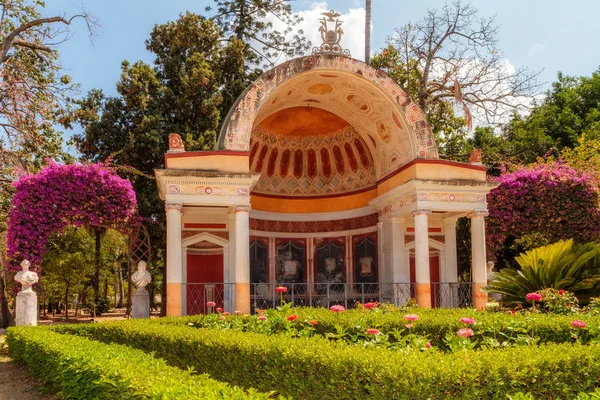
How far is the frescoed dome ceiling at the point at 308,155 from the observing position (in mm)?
21906

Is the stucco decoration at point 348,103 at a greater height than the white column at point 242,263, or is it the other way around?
the stucco decoration at point 348,103

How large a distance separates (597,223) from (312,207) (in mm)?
9984

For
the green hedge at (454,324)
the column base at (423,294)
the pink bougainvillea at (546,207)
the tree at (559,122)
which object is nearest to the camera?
the green hedge at (454,324)

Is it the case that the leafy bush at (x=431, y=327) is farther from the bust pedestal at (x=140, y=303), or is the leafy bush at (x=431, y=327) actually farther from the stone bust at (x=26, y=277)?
the stone bust at (x=26, y=277)

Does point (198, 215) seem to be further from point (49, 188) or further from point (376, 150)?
point (376, 150)

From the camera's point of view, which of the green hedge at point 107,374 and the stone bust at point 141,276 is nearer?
the green hedge at point 107,374

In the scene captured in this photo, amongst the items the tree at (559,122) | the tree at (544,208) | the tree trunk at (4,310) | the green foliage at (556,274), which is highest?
the tree at (559,122)

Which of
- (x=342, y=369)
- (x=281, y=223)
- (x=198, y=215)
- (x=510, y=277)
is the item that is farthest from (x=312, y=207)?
(x=342, y=369)

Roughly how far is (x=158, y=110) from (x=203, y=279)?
345 inches

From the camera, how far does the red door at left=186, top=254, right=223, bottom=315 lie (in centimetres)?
1855

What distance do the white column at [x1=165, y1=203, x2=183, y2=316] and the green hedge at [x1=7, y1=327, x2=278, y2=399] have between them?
15.7 ft

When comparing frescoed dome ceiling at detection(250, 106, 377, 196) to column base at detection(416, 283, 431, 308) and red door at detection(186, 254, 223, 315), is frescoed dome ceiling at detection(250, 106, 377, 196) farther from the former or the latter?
column base at detection(416, 283, 431, 308)

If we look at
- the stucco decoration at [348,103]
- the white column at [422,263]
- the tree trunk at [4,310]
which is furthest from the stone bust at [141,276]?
the white column at [422,263]

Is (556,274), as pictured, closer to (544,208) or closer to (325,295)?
(544,208)
